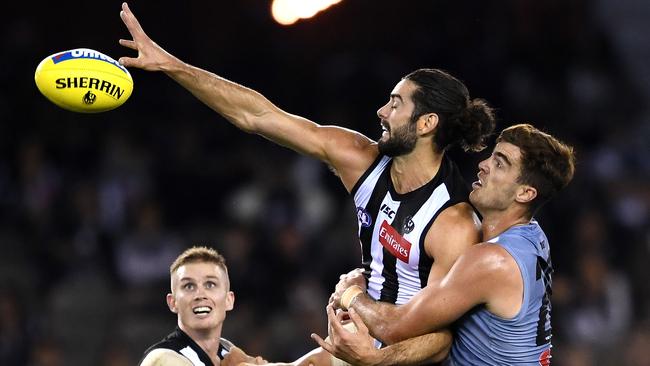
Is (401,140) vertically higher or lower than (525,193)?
higher

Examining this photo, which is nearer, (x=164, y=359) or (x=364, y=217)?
(x=164, y=359)

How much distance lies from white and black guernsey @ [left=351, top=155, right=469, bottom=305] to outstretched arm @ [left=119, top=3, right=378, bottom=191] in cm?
11

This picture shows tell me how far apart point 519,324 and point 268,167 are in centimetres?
634

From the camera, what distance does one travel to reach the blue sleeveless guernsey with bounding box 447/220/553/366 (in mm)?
5246

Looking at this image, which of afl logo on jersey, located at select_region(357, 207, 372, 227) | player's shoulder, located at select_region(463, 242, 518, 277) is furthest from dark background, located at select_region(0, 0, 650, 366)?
player's shoulder, located at select_region(463, 242, 518, 277)

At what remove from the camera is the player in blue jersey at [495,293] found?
517cm

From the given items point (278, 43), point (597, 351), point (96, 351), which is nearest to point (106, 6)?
point (278, 43)

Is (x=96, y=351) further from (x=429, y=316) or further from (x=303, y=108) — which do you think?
(x=429, y=316)

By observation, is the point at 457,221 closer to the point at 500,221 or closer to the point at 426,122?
the point at 500,221

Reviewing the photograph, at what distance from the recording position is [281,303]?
10312 millimetres

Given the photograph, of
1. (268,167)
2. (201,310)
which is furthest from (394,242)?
(268,167)

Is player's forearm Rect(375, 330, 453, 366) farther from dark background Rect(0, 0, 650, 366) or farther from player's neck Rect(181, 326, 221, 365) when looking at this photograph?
dark background Rect(0, 0, 650, 366)

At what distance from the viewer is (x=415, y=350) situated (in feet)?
17.3

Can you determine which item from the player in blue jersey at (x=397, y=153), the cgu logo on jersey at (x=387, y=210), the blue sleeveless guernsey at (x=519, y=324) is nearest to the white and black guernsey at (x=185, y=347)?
the player in blue jersey at (x=397, y=153)
